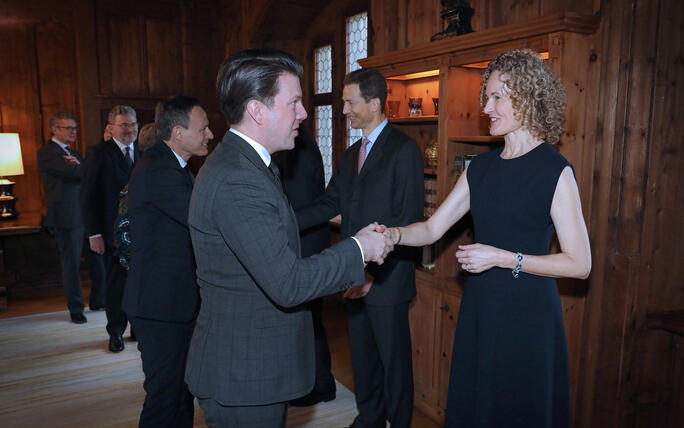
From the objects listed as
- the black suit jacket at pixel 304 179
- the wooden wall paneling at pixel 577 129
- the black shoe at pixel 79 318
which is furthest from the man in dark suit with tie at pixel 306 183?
the black shoe at pixel 79 318

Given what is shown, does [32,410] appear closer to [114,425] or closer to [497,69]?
[114,425]

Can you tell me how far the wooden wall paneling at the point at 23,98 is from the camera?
6102 mm

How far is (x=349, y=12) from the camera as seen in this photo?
5.16 m

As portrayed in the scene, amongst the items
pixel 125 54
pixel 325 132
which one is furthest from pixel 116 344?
pixel 125 54

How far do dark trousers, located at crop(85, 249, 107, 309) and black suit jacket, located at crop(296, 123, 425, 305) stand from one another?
3.42 m

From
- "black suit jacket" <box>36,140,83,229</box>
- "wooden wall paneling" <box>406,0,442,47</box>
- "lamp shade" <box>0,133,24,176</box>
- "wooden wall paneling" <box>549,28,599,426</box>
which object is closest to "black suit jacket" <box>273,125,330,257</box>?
"wooden wall paneling" <box>406,0,442,47</box>

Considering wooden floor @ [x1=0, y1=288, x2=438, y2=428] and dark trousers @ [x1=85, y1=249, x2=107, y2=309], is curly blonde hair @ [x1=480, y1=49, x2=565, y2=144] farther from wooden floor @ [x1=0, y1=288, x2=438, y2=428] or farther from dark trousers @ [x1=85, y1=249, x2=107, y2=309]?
dark trousers @ [x1=85, y1=249, x2=107, y2=309]

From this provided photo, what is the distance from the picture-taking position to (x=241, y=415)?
1.62 m

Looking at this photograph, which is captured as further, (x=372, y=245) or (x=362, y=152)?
(x=362, y=152)

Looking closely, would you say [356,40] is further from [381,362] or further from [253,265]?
[253,265]

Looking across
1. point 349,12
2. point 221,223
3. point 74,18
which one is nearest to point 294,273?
point 221,223

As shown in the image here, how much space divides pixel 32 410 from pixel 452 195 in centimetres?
308

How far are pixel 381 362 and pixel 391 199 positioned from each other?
0.96 metres

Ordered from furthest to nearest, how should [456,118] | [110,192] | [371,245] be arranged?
[110,192]
[456,118]
[371,245]
